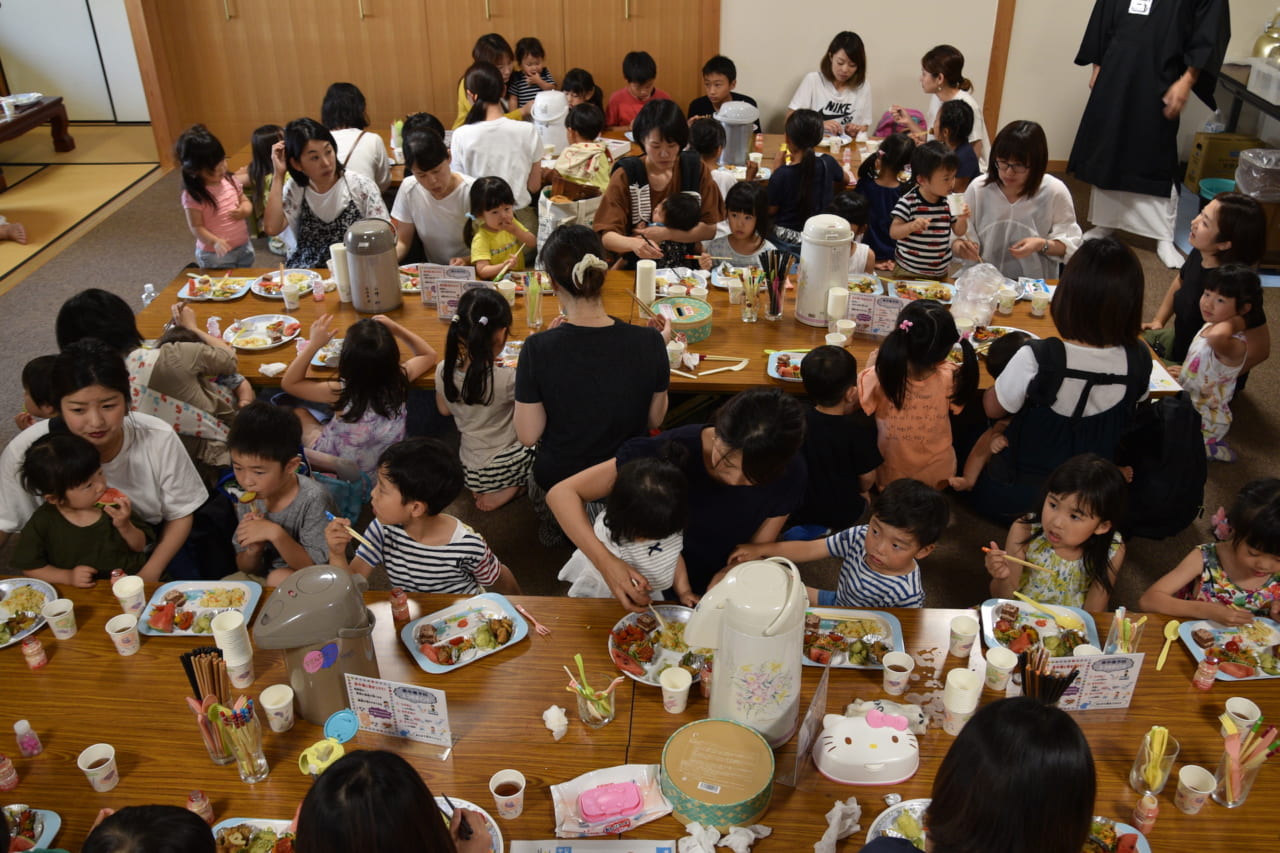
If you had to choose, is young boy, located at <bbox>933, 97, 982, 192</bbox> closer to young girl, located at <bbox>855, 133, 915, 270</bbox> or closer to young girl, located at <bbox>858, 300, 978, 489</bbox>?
young girl, located at <bbox>855, 133, 915, 270</bbox>

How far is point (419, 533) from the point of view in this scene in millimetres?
2463

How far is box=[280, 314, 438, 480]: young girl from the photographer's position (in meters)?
3.15

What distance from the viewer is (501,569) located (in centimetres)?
276

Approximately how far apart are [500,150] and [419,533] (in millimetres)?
2843

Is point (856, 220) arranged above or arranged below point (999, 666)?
above

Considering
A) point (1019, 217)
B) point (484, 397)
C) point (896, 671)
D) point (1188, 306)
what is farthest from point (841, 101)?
point (896, 671)

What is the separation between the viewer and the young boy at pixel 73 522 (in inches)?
95.8

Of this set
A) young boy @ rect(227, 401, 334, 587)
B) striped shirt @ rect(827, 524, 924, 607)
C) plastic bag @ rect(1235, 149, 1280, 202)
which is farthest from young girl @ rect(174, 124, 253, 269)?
plastic bag @ rect(1235, 149, 1280, 202)

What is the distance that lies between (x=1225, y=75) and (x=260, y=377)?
6.40 metres

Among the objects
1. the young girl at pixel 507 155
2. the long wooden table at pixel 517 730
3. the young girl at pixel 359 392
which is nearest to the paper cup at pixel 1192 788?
the long wooden table at pixel 517 730

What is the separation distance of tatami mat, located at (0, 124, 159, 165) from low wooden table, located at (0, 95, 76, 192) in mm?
94

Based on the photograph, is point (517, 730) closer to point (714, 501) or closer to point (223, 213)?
point (714, 501)

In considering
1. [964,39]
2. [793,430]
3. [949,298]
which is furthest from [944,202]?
[964,39]

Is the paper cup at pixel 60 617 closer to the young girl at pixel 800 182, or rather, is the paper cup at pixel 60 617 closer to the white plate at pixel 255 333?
the white plate at pixel 255 333
